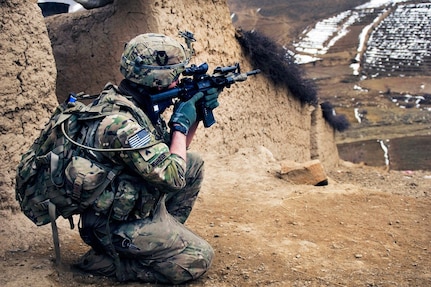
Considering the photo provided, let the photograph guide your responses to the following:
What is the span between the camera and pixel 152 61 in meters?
3.03

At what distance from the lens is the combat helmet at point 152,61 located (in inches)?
119

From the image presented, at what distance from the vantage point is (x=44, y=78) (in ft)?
14.1

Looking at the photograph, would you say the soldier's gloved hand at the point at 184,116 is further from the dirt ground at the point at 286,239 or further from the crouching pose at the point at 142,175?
the dirt ground at the point at 286,239

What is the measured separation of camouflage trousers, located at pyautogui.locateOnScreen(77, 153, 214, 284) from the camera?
3.05 meters

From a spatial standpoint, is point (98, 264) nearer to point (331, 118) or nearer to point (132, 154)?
point (132, 154)

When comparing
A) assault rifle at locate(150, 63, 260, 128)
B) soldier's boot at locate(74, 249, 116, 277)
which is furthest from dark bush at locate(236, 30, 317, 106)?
soldier's boot at locate(74, 249, 116, 277)

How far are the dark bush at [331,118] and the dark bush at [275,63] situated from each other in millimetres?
1782

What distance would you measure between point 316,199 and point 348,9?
35022 millimetres

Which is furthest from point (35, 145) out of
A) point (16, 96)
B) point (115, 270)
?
point (16, 96)

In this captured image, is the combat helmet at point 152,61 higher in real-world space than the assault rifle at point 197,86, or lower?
higher

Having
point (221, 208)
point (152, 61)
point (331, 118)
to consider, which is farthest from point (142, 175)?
point (331, 118)

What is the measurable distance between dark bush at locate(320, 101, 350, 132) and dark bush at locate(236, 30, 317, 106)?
178 cm

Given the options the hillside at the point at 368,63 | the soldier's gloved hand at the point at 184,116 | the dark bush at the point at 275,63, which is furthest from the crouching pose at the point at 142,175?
the hillside at the point at 368,63

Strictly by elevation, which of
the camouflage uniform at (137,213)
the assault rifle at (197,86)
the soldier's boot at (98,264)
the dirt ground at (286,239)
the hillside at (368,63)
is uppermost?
the assault rifle at (197,86)
